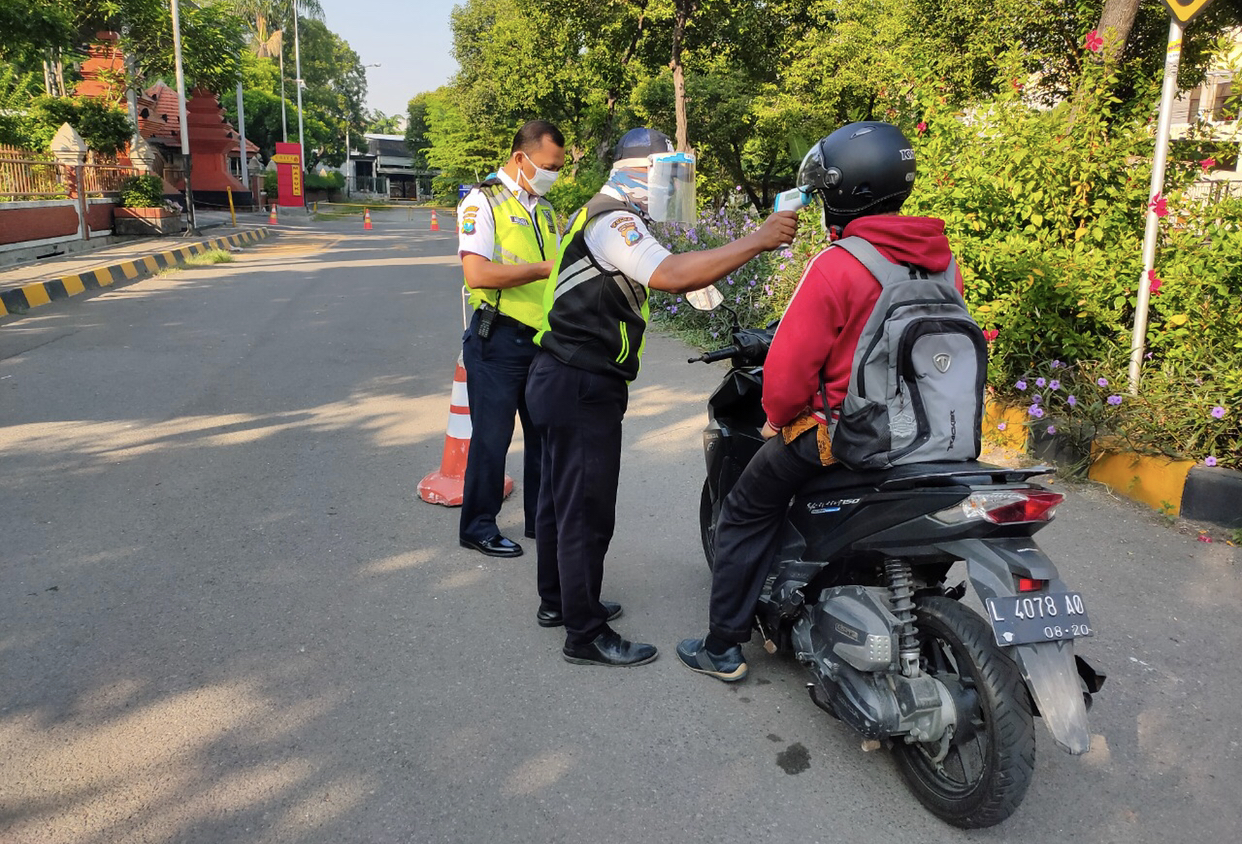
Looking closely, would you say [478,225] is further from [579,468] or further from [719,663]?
[719,663]

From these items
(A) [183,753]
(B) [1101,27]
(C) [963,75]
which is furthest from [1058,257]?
(C) [963,75]

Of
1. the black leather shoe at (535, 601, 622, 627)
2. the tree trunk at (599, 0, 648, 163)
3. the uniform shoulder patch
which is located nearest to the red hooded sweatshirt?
the uniform shoulder patch

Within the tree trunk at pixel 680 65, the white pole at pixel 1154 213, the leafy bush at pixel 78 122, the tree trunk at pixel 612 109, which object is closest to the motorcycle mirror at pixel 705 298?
the white pole at pixel 1154 213

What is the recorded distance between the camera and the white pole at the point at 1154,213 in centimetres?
508

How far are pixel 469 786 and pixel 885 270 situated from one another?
182 cm

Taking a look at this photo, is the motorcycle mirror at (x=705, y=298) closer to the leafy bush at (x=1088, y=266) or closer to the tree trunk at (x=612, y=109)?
the leafy bush at (x=1088, y=266)

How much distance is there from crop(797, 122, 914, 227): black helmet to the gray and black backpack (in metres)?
0.13

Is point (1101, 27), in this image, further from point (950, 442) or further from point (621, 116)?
point (621, 116)

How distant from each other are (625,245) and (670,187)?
35cm

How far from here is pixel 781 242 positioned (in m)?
2.56

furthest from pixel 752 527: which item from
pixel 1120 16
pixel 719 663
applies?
pixel 1120 16

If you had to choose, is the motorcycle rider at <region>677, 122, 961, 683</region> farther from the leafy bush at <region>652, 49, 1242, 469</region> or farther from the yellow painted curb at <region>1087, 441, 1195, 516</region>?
the leafy bush at <region>652, 49, 1242, 469</region>

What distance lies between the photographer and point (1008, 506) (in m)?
2.34

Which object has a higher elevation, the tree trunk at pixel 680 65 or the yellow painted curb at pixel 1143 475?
the tree trunk at pixel 680 65
